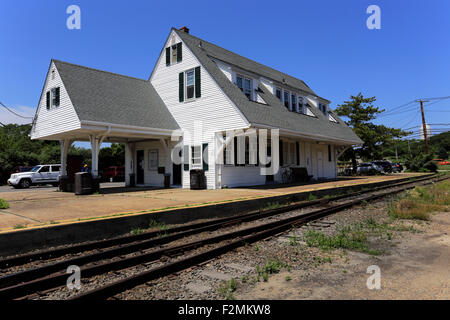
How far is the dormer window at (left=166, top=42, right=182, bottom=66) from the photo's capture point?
17.9 metres

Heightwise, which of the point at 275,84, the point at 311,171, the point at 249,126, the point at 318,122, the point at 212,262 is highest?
the point at 275,84

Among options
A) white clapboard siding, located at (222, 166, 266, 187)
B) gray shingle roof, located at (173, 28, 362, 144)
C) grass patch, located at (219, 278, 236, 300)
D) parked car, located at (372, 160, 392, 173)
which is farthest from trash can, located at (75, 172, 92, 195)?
parked car, located at (372, 160, 392, 173)

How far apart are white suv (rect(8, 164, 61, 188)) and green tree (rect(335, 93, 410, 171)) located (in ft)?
98.1

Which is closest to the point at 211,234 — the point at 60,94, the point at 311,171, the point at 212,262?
the point at 212,262

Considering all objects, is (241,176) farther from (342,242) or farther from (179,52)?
(342,242)

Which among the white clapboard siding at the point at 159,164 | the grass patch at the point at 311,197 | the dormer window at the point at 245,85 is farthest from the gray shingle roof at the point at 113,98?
the grass patch at the point at 311,197

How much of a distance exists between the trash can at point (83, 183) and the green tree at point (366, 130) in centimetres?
2927

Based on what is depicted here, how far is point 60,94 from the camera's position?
1534 centimetres

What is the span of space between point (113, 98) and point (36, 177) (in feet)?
39.1

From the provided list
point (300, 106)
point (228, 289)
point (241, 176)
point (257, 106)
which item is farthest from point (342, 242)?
point (300, 106)

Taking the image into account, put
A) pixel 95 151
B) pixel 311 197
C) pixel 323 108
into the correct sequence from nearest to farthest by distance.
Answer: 1. pixel 311 197
2. pixel 95 151
3. pixel 323 108

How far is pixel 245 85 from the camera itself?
1833 centimetres

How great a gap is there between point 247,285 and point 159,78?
697 inches

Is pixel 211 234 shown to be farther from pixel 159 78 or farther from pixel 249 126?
pixel 159 78
